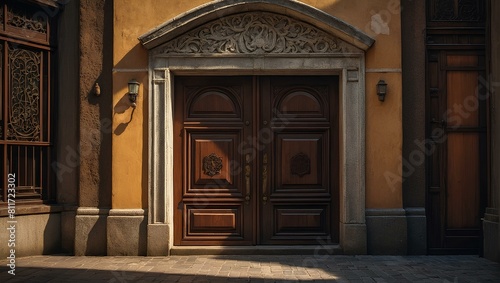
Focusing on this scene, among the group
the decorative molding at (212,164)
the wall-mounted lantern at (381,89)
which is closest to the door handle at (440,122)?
the wall-mounted lantern at (381,89)

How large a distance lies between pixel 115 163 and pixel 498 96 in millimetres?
5601

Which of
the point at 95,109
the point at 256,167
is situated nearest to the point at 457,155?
the point at 256,167

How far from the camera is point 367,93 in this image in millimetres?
8711

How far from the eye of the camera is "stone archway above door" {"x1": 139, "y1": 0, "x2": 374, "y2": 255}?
8.62 meters

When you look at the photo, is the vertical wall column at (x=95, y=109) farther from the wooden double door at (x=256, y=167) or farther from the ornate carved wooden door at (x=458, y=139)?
the ornate carved wooden door at (x=458, y=139)

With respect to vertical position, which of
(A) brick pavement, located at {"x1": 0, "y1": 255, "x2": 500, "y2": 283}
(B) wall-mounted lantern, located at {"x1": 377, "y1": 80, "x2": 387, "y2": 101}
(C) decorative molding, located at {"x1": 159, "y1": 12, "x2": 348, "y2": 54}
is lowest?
(A) brick pavement, located at {"x1": 0, "y1": 255, "x2": 500, "y2": 283}

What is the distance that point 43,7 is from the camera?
8.90 metres

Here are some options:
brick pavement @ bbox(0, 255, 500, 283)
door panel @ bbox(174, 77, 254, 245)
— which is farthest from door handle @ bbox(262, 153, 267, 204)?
brick pavement @ bbox(0, 255, 500, 283)

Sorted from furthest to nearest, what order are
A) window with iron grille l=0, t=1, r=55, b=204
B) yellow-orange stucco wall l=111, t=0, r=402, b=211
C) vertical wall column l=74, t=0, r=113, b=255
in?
1. vertical wall column l=74, t=0, r=113, b=255
2. yellow-orange stucco wall l=111, t=0, r=402, b=211
3. window with iron grille l=0, t=1, r=55, b=204

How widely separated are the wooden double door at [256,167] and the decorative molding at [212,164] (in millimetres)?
15

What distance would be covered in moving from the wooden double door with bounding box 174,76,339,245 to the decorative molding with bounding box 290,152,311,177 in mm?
15

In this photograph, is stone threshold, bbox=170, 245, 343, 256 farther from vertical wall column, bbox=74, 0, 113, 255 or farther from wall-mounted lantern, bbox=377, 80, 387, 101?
wall-mounted lantern, bbox=377, 80, 387, 101

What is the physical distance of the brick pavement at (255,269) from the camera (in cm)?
712

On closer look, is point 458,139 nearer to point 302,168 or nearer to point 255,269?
point 302,168
